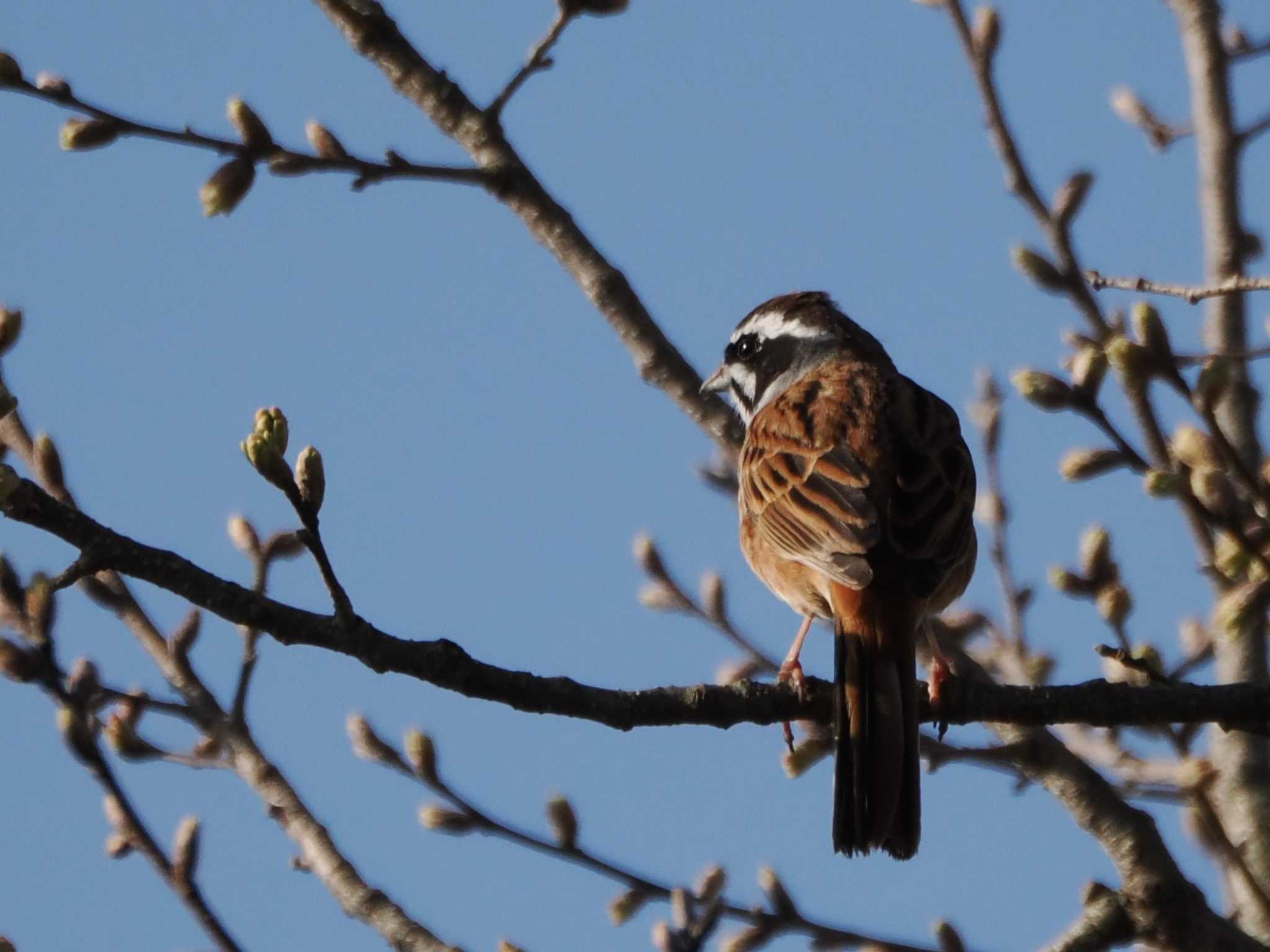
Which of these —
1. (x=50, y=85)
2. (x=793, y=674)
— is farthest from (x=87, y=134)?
(x=793, y=674)

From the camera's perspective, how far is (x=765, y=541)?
6.05m

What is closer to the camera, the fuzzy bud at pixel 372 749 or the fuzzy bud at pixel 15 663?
the fuzzy bud at pixel 15 663

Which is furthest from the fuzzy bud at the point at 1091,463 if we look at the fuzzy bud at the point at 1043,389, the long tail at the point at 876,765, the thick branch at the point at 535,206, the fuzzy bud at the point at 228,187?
the fuzzy bud at the point at 228,187

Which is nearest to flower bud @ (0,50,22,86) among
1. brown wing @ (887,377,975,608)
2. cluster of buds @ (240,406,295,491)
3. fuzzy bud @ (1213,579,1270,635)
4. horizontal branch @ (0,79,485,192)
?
horizontal branch @ (0,79,485,192)

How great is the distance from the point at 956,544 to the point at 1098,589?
821 millimetres

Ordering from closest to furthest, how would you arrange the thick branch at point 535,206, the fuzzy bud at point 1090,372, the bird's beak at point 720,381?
the fuzzy bud at point 1090,372, the thick branch at point 535,206, the bird's beak at point 720,381

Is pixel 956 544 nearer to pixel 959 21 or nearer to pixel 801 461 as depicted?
pixel 801 461

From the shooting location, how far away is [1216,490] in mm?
4055

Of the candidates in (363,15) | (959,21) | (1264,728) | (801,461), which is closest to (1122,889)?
(1264,728)

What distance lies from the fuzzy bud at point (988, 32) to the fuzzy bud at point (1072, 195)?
1.41 feet

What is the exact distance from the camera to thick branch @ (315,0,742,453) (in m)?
5.55

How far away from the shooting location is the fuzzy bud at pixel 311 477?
3.68 metres

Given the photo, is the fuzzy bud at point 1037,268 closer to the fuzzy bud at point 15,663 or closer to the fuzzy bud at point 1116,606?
the fuzzy bud at point 1116,606

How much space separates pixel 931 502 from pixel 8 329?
288cm
